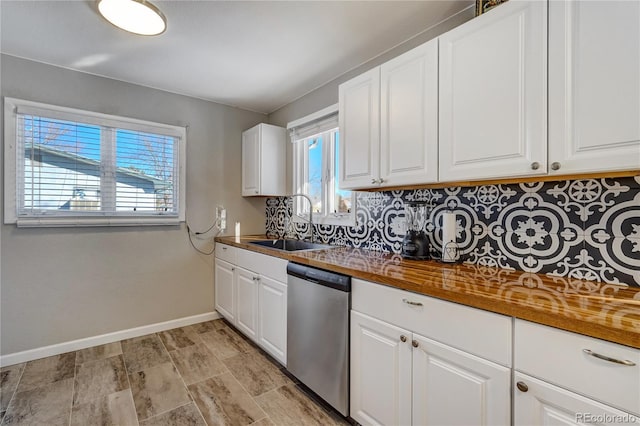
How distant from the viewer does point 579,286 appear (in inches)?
46.9

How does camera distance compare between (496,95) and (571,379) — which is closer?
(571,379)

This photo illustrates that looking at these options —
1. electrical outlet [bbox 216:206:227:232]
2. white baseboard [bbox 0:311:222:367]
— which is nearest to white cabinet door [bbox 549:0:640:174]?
electrical outlet [bbox 216:206:227:232]

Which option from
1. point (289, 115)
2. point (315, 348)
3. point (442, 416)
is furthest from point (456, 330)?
point (289, 115)

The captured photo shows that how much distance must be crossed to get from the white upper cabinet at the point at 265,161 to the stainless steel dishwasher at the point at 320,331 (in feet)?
4.52

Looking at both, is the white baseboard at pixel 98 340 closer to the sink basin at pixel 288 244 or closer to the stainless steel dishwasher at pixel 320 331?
the sink basin at pixel 288 244

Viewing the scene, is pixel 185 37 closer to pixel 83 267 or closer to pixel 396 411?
pixel 83 267

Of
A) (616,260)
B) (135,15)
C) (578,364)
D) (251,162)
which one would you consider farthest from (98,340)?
(616,260)

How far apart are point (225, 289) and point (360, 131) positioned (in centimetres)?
210

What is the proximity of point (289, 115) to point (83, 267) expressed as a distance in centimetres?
244

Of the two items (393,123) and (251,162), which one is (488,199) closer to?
(393,123)

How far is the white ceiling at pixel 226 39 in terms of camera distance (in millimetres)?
1734

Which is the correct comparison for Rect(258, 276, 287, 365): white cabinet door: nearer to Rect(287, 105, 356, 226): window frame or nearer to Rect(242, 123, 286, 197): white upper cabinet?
Rect(287, 105, 356, 226): window frame

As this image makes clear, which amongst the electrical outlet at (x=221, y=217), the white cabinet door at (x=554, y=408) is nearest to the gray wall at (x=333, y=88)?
the electrical outlet at (x=221, y=217)

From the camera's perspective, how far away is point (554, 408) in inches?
35.6
